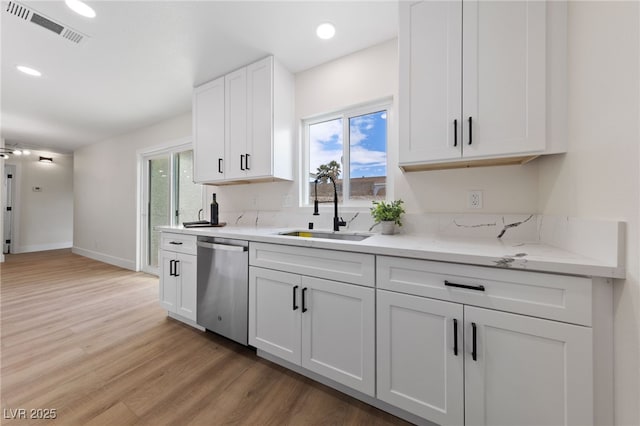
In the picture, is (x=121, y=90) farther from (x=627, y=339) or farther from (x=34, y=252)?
(x=34, y=252)

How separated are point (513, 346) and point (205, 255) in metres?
2.06

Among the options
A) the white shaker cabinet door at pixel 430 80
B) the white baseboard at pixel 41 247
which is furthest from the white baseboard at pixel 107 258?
the white shaker cabinet door at pixel 430 80

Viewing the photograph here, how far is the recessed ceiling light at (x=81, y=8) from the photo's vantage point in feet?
5.13

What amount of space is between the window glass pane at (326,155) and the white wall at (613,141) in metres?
1.49

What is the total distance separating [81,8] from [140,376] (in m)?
2.51

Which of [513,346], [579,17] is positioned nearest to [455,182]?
[579,17]

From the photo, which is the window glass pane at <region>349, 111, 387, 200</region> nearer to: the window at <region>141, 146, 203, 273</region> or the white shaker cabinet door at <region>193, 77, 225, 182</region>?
the white shaker cabinet door at <region>193, 77, 225, 182</region>

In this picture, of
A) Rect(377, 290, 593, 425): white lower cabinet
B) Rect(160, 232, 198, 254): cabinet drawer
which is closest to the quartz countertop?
Rect(377, 290, 593, 425): white lower cabinet

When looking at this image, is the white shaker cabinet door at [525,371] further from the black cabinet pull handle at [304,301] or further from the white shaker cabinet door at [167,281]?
the white shaker cabinet door at [167,281]

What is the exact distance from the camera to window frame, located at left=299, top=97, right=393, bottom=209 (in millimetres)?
1971

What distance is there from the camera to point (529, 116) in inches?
46.6

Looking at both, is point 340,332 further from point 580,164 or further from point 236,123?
point 236,123

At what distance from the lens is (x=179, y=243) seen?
2234 millimetres

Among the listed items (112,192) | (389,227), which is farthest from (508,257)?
(112,192)
